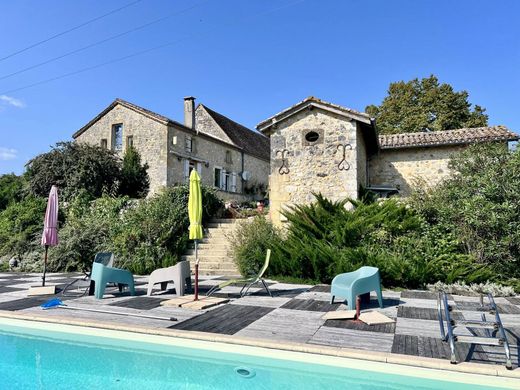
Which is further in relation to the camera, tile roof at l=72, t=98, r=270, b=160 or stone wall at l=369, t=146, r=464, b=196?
tile roof at l=72, t=98, r=270, b=160

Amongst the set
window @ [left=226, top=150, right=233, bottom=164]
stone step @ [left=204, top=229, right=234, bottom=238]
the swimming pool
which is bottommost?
the swimming pool

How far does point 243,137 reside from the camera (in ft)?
111

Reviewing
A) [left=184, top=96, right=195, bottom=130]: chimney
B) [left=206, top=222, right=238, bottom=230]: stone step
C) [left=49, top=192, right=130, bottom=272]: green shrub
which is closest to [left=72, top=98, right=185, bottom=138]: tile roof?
[left=184, top=96, right=195, bottom=130]: chimney

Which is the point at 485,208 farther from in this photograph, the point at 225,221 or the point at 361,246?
the point at 225,221

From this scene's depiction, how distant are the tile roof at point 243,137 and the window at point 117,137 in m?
7.76

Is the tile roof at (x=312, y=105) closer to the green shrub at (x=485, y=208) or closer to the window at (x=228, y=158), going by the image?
the green shrub at (x=485, y=208)

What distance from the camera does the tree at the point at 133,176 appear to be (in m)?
23.2

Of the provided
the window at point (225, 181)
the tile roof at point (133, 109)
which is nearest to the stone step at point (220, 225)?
the tile roof at point (133, 109)

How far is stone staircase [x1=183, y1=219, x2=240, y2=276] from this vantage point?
38.5ft

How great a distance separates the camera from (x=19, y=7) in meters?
10.8

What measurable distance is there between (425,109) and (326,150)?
18.9 meters

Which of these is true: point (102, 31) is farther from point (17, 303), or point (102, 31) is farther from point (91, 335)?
point (91, 335)

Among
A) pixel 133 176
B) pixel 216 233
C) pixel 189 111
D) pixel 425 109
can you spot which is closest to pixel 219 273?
pixel 216 233

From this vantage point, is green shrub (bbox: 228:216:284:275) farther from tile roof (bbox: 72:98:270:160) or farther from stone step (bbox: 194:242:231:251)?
tile roof (bbox: 72:98:270:160)
